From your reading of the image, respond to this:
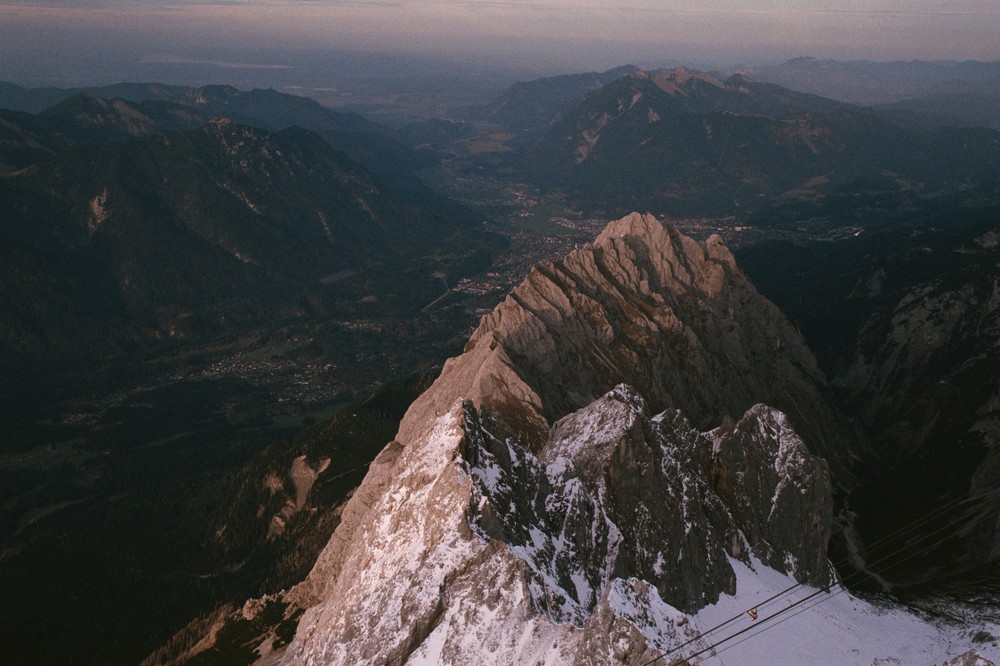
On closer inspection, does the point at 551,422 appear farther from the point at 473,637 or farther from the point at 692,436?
the point at 473,637

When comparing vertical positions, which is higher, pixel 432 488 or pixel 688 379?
pixel 432 488

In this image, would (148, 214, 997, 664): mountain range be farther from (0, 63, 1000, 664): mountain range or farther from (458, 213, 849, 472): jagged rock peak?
(458, 213, 849, 472): jagged rock peak

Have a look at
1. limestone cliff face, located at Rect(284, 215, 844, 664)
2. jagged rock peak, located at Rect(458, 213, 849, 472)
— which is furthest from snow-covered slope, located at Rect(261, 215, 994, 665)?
jagged rock peak, located at Rect(458, 213, 849, 472)

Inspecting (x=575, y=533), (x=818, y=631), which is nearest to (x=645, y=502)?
(x=575, y=533)

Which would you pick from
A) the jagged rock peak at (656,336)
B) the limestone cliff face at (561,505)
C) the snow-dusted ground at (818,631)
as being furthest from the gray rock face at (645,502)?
the jagged rock peak at (656,336)

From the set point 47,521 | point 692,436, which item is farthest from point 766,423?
point 47,521
